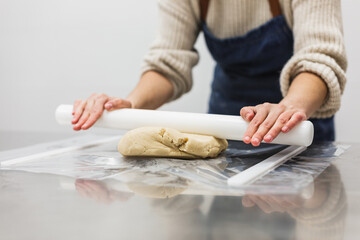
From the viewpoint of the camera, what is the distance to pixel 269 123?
32.8 inches

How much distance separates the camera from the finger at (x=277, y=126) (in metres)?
0.81

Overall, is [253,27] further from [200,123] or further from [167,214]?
[167,214]

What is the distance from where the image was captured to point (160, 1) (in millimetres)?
1339

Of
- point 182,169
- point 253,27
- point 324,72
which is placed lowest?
point 182,169

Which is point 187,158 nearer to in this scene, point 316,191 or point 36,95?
point 316,191

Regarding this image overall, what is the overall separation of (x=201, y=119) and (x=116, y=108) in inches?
10.2

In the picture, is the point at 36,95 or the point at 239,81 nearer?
the point at 239,81

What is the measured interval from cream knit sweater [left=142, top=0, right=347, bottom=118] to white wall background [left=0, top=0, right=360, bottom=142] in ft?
2.67

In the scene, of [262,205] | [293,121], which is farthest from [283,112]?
[262,205]

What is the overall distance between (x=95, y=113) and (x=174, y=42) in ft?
1.43

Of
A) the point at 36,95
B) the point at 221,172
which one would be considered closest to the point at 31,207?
the point at 221,172

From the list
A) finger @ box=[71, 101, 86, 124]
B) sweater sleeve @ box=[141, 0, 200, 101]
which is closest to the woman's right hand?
finger @ box=[71, 101, 86, 124]

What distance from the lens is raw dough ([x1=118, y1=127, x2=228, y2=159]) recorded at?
85cm

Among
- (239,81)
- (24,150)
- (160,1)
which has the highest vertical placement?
(160,1)
